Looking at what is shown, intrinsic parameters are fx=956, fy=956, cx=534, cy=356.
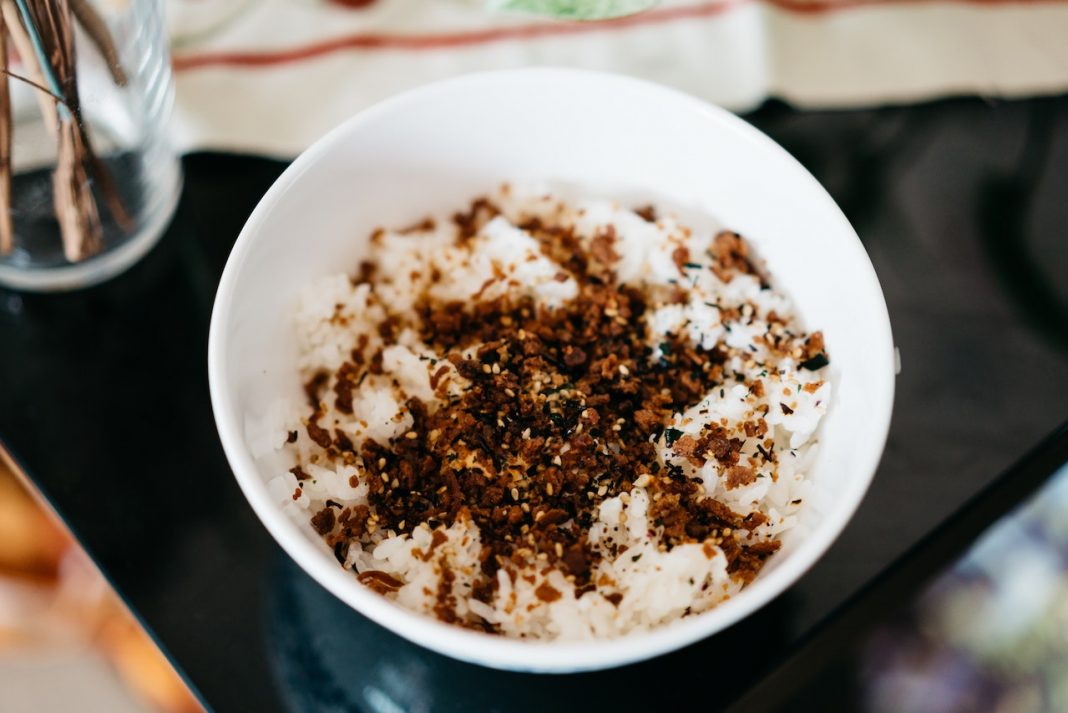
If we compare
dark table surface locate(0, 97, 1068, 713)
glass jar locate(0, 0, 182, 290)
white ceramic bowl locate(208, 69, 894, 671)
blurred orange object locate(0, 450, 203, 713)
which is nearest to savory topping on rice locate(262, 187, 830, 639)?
white ceramic bowl locate(208, 69, 894, 671)

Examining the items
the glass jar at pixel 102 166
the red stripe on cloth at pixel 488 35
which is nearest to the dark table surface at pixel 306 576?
the glass jar at pixel 102 166

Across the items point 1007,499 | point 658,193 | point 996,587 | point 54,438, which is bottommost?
point 996,587

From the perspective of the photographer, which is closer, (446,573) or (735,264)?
(446,573)

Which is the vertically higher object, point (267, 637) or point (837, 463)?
point (837, 463)

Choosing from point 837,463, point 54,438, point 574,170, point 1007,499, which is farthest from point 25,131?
point 1007,499

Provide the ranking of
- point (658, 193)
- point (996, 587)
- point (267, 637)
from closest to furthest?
1. point (267, 637)
2. point (658, 193)
3. point (996, 587)

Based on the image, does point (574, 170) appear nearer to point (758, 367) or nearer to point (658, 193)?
point (658, 193)

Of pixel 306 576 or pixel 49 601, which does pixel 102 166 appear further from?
pixel 49 601
